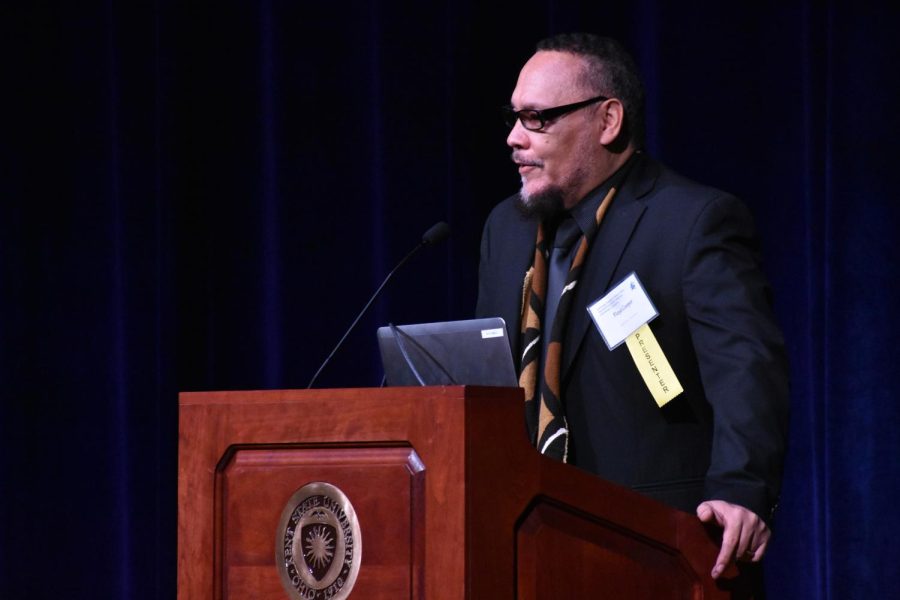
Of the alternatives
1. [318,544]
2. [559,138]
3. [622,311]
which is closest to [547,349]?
[622,311]

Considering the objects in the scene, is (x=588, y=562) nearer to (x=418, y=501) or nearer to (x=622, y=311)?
(x=418, y=501)

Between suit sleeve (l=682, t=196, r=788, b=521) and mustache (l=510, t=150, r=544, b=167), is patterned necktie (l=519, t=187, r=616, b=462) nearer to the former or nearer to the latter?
mustache (l=510, t=150, r=544, b=167)

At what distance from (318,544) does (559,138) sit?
114 cm

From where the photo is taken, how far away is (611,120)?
2.34 metres

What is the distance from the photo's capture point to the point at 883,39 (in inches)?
112

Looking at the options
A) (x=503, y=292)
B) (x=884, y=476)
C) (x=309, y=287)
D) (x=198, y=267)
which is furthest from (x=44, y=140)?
(x=884, y=476)

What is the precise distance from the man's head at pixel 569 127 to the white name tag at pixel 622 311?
350 millimetres

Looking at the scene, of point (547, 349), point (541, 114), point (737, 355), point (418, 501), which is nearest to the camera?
point (418, 501)

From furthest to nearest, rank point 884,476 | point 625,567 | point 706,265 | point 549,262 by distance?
point 884,476, point 549,262, point 706,265, point 625,567

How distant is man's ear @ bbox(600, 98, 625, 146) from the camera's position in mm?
2328

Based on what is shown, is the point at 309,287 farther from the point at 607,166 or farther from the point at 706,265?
the point at 706,265

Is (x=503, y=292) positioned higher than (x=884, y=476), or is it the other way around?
(x=503, y=292)

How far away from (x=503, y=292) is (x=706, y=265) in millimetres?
465

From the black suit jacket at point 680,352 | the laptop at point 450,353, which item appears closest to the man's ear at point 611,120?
the black suit jacket at point 680,352
